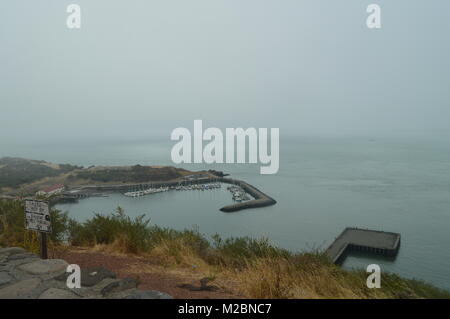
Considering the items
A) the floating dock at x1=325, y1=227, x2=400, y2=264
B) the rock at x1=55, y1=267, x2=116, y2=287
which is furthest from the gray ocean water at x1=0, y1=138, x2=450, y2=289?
the rock at x1=55, y1=267, x2=116, y2=287

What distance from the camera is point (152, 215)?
38.3m

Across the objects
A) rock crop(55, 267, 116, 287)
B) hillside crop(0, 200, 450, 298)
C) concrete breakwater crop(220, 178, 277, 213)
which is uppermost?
rock crop(55, 267, 116, 287)

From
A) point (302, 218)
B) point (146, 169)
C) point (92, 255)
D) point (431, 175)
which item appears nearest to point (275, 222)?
point (302, 218)

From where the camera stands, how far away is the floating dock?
84.0ft

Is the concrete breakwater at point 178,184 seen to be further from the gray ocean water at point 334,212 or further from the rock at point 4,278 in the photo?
the rock at point 4,278

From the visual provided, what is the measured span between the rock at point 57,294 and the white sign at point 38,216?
1049mm

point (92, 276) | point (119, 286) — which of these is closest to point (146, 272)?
point (92, 276)

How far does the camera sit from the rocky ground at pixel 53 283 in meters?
2.43

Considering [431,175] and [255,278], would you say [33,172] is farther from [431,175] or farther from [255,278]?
[431,175]

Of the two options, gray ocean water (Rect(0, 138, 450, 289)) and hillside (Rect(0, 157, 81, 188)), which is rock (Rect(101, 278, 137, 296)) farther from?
hillside (Rect(0, 157, 81, 188))

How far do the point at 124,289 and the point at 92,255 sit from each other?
1.90 m

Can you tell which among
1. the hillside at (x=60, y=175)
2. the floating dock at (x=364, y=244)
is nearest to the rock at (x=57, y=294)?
the floating dock at (x=364, y=244)

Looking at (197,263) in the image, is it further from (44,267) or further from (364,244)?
(364,244)
